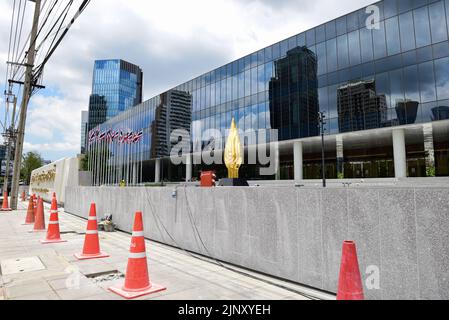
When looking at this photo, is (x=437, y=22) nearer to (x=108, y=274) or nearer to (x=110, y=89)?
(x=108, y=274)

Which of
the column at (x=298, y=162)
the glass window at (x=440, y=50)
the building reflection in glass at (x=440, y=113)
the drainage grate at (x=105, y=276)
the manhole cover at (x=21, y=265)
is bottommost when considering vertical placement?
the drainage grate at (x=105, y=276)

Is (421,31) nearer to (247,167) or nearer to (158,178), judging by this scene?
(247,167)

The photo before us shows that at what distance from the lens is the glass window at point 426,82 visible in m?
22.6

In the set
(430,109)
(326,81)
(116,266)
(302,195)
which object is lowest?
(116,266)

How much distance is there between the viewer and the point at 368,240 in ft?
12.6

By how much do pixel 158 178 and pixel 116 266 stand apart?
48461 mm

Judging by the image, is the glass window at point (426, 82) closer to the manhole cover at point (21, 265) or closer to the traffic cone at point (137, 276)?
the traffic cone at point (137, 276)

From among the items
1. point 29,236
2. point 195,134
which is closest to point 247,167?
point 195,134

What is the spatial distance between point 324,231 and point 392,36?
26.5 metres

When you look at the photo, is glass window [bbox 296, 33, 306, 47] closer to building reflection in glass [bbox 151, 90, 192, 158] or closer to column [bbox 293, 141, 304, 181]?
column [bbox 293, 141, 304, 181]

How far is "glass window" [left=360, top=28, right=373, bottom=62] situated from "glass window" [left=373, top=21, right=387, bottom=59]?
0.36 meters

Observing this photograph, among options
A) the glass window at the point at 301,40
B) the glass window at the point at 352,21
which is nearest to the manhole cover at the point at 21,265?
the glass window at the point at 352,21

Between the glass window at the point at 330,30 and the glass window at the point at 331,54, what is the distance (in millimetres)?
478

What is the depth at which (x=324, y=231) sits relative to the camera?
14.4ft
